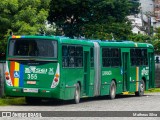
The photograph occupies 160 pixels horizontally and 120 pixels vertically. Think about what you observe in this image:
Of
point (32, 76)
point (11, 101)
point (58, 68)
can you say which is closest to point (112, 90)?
point (11, 101)

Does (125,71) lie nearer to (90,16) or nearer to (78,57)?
(78,57)

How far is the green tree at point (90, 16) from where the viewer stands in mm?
59312

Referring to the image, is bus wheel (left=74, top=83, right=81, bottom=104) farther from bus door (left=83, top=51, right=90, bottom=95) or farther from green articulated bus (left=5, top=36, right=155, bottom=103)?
bus door (left=83, top=51, right=90, bottom=95)

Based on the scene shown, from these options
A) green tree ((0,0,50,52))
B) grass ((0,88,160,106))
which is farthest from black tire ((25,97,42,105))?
green tree ((0,0,50,52))

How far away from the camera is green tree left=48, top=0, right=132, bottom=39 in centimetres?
5931

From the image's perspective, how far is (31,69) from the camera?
25.0 m

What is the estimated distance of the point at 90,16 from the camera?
201 feet

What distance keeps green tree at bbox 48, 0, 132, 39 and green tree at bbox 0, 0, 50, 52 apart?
68.1 ft

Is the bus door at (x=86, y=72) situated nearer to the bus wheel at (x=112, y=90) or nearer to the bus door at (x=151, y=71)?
the bus wheel at (x=112, y=90)

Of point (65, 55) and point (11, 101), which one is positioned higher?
point (65, 55)

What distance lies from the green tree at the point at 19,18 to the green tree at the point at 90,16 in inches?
817

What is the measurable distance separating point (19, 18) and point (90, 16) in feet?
81.0

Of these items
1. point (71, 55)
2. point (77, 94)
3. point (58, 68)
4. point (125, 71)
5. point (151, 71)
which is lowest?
point (77, 94)

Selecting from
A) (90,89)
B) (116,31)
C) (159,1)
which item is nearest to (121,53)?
(90,89)
